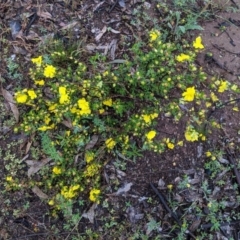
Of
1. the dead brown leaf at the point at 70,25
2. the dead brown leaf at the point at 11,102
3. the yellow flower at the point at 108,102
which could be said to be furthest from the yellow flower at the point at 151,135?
the dead brown leaf at the point at 70,25

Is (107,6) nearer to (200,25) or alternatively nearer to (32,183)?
(200,25)

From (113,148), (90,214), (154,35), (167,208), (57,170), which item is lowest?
(90,214)

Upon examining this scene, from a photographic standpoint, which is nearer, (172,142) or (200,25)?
(172,142)

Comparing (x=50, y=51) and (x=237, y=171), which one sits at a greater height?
(x=50, y=51)

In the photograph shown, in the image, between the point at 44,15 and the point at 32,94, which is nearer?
the point at 32,94

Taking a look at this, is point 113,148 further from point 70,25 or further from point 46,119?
point 70,25

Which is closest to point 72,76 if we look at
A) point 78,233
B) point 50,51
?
point 50,51

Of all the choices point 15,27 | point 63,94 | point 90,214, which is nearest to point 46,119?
point 63,94
